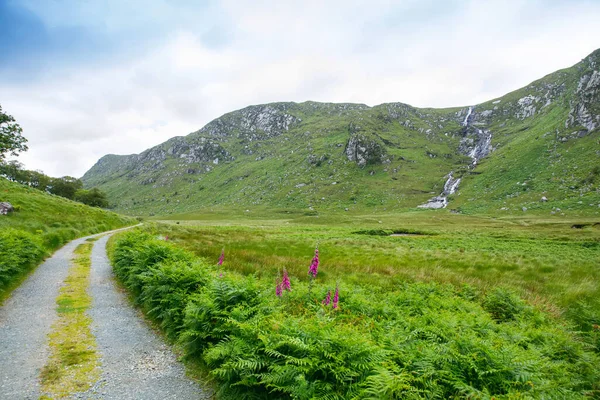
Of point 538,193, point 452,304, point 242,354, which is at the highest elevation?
point 242,354

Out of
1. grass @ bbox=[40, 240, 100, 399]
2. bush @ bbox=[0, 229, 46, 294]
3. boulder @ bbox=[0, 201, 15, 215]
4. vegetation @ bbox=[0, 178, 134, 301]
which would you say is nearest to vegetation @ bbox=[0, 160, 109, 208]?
vegetation @ bbox=[0, 178, 134, 301]

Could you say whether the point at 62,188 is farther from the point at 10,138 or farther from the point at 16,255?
the point at 16,255

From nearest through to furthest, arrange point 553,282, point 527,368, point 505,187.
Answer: point 527,368 → point 553,282 → point 505,187

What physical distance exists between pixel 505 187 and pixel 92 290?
135 meters

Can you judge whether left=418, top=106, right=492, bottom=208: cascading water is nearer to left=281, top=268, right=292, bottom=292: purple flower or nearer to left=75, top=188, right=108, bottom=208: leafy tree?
left=281, top=268, right=292, bottom=292: purple flower

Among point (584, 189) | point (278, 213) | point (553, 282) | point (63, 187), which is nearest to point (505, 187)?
point (584, 189)

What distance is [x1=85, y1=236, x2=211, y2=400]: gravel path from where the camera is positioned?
6.12m

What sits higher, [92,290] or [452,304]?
[92,290]

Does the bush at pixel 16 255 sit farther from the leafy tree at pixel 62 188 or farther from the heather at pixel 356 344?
the leafy tree at pixel 62 188

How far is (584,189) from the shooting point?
90000mm

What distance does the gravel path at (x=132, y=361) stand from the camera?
612 centimetres

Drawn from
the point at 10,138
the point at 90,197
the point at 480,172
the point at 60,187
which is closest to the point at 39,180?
the point at 60,187

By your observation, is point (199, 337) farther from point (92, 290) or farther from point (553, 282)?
point (553, 282)

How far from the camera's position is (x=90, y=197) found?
116 meters
